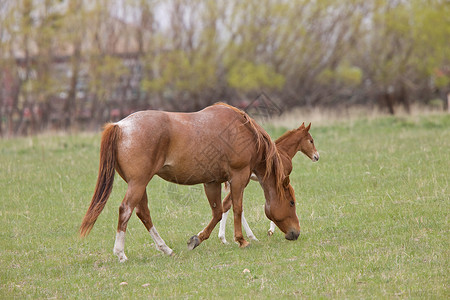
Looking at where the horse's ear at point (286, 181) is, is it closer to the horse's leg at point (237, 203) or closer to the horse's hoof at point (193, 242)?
the horse's leg at point (237, 203)

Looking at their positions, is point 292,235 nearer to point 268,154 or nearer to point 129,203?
point 268,154

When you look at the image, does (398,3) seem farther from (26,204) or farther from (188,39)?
(26,204)

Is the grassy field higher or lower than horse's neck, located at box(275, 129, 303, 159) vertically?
lower

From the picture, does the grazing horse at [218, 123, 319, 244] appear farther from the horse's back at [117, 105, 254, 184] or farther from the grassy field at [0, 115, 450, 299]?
the horse's back at [117, 105, 254, 184]

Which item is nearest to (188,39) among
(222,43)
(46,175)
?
(222,43)

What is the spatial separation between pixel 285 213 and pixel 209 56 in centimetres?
2139

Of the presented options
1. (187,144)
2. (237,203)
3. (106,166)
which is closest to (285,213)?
(237,203)

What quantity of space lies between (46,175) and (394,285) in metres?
8.83

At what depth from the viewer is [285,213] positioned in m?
7.48

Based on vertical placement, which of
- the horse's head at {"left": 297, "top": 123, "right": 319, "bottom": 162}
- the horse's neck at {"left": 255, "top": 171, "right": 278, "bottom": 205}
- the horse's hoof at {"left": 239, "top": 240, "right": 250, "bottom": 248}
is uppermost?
the horse's head at {"left": 297, "top": 123, "right": 319, "bottom": 162}

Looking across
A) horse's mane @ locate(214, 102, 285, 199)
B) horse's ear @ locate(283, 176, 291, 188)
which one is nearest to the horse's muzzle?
horse's mane @ locate(214, 102, 285, 199)

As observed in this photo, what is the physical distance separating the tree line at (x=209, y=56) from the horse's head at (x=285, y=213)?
19725 mm

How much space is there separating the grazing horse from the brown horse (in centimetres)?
45

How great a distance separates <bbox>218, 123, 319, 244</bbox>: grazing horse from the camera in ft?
26.0
